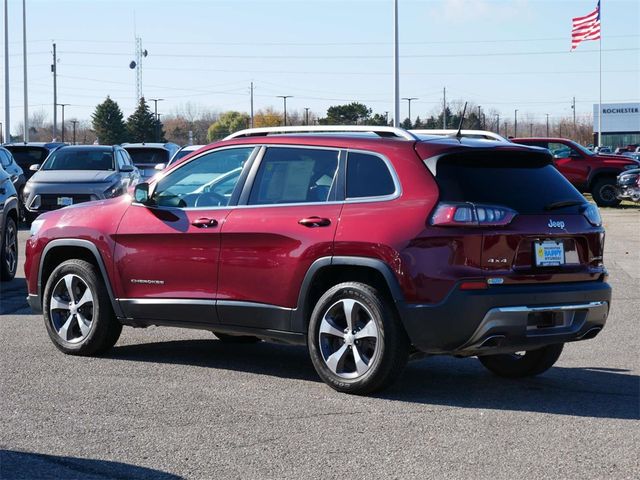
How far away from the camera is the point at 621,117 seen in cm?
11481

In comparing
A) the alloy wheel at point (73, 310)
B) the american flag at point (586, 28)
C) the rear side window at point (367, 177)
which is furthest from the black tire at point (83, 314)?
the american flag at point (586, 28)

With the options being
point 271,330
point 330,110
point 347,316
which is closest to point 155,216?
point 271,330

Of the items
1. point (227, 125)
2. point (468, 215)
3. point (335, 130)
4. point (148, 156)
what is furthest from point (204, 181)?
point (227, 125)

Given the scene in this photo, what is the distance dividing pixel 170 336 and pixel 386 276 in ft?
11.3

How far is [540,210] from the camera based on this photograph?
281 inches

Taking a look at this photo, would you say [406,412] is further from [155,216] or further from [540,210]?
[155,216]

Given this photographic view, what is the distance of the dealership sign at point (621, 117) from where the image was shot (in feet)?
376

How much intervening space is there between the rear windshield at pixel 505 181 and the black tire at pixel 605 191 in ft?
85.6

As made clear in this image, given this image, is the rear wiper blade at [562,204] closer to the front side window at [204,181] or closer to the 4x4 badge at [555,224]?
the 4x4 badge at [555,224]

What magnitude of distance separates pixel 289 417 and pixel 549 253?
6.50 feet

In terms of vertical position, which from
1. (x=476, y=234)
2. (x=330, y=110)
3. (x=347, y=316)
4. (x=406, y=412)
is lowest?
(x=406, y=412)

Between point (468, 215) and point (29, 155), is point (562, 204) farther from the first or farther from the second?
point (29, 155)

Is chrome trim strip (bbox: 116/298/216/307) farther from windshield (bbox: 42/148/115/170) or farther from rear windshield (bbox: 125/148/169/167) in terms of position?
rear windshield (bbox: 125/148/169/167)

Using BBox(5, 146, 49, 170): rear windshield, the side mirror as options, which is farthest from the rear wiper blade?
BBox(5, 146, 49, 170): rear windshield
